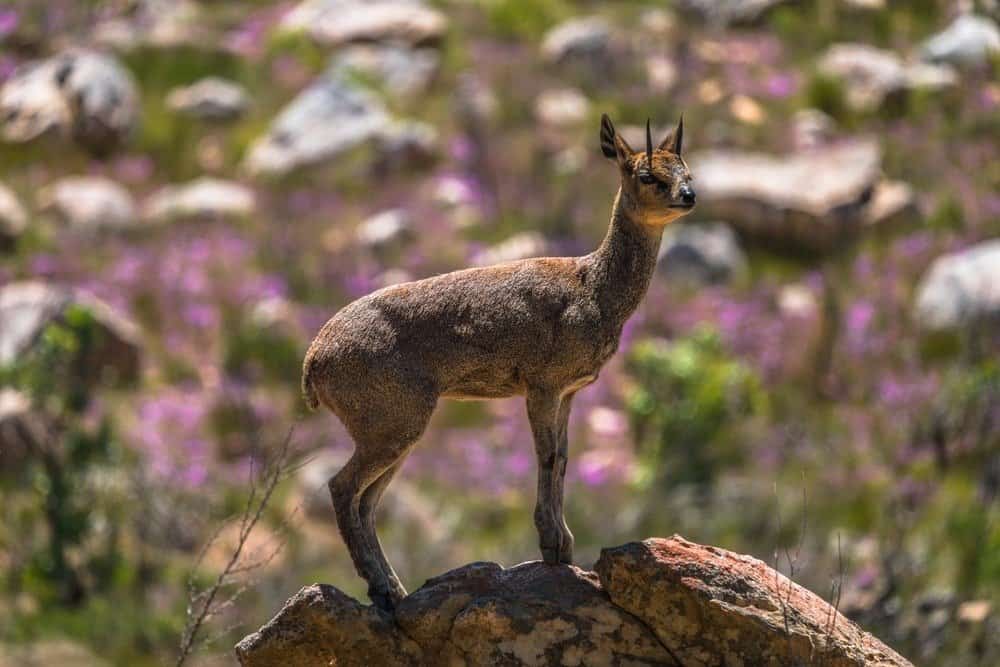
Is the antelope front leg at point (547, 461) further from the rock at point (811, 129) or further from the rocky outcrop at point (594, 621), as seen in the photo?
the rock at point (811, 129)

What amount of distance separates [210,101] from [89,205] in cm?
496

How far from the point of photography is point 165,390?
23.7 m

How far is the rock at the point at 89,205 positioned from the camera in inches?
1072

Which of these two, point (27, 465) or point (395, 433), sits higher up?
point (27, 465)

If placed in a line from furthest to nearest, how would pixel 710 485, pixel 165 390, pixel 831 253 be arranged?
1. pixel 831 253
2. pixel 165 390
3. pixel 710 485

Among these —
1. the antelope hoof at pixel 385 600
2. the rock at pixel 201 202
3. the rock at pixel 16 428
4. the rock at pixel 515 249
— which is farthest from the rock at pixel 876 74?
the antelope hoof at pixel 385 600

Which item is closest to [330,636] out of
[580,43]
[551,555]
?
[551,555]

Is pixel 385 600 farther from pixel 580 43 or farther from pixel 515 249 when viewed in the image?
pixel 580 43

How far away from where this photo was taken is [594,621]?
7.89 metres

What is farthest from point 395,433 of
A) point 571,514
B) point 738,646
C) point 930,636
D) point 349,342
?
point 571,514

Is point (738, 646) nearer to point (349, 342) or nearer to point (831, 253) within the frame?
point (349, 342)

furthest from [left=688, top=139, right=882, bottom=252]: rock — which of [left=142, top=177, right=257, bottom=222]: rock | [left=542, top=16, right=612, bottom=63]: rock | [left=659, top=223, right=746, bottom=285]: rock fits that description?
[left=142, top=177, right=257, bottom=222]: rock

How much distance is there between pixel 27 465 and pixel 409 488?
19.2ft

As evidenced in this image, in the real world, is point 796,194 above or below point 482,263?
above
